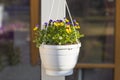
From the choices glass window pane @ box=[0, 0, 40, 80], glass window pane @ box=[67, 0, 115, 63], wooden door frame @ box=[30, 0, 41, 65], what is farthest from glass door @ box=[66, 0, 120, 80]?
glass window pane @ box=[0, 0, 40, 80]

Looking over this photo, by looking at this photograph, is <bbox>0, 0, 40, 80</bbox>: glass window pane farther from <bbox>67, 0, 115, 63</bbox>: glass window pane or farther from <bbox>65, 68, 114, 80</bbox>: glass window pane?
<bbox>67, 0, 115, 63</bbox>: glass window pane

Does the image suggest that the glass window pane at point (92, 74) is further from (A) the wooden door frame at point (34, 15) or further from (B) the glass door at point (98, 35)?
(A) the wooden door frame at point (34, 15)

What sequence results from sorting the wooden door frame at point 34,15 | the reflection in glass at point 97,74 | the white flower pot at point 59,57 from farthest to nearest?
the reflection in glass at point 97,74 < the wooden door frame at point 34,15 < the white flower pot at point 59,57

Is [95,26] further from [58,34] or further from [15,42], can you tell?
[15,42]

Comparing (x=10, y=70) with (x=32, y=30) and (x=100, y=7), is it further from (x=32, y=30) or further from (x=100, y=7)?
(x=100, y=7)

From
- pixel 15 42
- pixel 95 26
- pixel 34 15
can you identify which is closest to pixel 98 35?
pixel 95 26

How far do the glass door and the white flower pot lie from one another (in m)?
0.58

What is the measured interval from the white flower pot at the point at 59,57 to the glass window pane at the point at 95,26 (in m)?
0.61

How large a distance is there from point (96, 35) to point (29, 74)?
3.05 feet

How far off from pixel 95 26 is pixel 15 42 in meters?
0.97

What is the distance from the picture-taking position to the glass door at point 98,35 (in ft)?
15.0

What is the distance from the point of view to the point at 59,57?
398 cm

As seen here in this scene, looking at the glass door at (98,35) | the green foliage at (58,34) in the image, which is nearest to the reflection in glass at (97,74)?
the glass door at (98,35)

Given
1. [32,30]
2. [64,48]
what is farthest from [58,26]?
[32,30]
